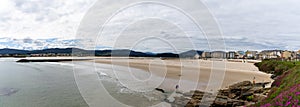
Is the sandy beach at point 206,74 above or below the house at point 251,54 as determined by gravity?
below

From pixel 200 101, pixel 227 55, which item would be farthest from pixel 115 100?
pixel 227 55

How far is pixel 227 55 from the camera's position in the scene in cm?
14175

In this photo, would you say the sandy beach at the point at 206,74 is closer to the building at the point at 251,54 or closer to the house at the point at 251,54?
the building at the point at 251,54

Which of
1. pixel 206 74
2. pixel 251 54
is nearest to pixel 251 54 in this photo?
pixel 251 54

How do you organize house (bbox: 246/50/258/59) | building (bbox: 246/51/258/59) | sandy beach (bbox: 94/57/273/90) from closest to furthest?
sandy beach (bbox: 94/57/273/90)
building (bbox: 246/51/258/59)
house (bbox: 246/50/258/59)

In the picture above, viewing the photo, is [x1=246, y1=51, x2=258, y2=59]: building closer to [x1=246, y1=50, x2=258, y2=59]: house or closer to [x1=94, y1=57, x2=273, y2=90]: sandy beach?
[x1=246, y1=50, x2=258, y2=59]: house

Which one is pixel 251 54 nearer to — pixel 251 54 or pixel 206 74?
pixel 251 54

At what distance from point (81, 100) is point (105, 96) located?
9.08ft

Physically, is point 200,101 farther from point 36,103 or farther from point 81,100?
point 36,103

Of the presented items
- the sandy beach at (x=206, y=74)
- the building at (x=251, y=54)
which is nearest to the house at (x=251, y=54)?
the building at (x=251, y=54)

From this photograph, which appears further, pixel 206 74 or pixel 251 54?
pixel 251 54

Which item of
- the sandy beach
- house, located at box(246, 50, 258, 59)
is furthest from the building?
the sandy beach

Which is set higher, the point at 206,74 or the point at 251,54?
the point at 251,54

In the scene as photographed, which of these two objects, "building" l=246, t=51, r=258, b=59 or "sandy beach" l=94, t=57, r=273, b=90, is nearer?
"sandy beach" l=94, t=57, r=273, b=90
